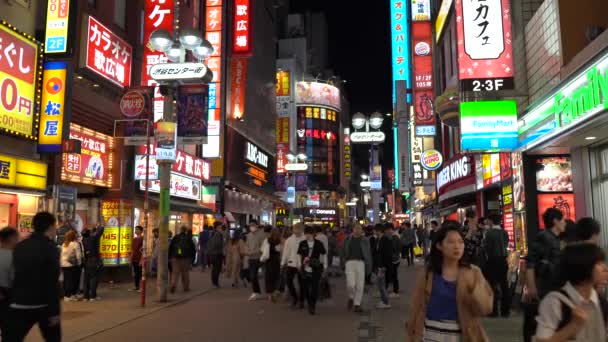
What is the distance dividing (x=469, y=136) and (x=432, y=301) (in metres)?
10.3

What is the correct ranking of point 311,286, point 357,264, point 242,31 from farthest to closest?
point 242,31 < point 357,264 < point 311,286

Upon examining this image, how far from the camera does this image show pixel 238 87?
35.2 meters

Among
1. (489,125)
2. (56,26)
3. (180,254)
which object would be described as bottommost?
(180,254)

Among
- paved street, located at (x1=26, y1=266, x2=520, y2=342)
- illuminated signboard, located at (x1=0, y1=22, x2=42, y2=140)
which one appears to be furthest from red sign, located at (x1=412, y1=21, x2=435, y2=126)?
illuminated signboard, located at (x1=0, y1=22, x2=42, y2=140)

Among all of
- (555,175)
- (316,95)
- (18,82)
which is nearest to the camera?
(18,82)

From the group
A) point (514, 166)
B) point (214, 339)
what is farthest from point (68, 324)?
point (514, 166)

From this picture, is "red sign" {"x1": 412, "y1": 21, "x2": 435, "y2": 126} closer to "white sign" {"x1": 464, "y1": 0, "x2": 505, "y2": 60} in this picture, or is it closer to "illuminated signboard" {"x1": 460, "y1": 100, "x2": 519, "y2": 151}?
"white sign" {"x1": 464, "y1": 0, "x2": 505, "y2": 60}

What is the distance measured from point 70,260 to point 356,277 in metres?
6.60

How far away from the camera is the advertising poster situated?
14477 millimetres

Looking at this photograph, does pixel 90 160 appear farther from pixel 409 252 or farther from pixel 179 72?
pixel 409 252

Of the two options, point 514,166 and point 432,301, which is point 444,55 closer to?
point 514,166

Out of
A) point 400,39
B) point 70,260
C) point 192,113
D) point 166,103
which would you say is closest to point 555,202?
point 192,113

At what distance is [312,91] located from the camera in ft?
311

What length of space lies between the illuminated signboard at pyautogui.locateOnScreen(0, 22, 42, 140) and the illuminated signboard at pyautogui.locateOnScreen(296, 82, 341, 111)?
258 feet
